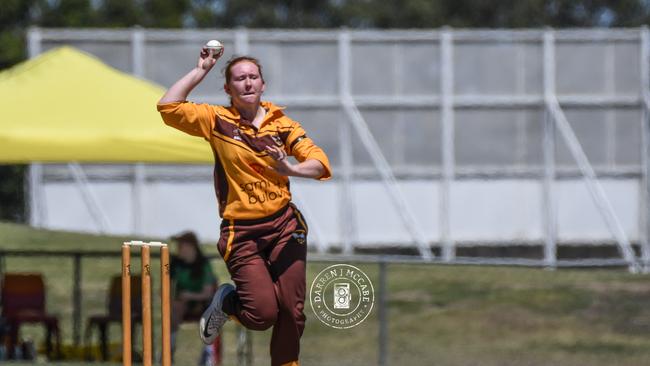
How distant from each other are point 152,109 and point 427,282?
6085 millimetres

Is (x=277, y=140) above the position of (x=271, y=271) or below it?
above

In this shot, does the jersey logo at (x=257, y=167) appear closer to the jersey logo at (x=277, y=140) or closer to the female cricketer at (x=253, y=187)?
the female cricketer at (x=253, y=187)

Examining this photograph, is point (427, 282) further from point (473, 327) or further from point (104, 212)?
point (104, 212)

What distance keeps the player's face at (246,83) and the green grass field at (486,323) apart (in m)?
6.03

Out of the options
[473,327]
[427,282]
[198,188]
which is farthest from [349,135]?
[473,327]

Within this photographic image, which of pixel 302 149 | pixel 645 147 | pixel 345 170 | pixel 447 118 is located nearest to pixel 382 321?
pixel 302 149

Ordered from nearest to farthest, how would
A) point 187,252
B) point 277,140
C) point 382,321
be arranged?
point 277,140 < point 382,321 < point 187,252

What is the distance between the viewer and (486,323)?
15.6 metres

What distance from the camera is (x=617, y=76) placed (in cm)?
2339

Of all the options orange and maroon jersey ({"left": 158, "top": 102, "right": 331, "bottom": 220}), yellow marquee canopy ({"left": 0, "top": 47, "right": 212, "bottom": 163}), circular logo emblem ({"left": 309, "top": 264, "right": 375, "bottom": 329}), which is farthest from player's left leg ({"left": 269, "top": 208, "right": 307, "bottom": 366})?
yellow marquee canopy ({"left": 0, "top": 47, "right": 212, "bottom": 163})

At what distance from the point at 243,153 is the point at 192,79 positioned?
1.41 feet

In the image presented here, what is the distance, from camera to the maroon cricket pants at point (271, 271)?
7.30 meters

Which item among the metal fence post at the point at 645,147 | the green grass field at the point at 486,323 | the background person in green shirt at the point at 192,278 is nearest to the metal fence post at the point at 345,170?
the green grass field at the point at 486,323

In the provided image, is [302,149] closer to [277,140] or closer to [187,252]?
[277,140]
